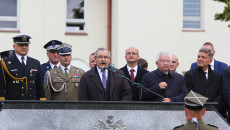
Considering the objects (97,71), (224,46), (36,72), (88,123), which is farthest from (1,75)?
(224,46)

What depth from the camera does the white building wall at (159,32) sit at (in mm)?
19188

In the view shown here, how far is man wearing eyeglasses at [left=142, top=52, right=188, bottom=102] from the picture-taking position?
29.1ft

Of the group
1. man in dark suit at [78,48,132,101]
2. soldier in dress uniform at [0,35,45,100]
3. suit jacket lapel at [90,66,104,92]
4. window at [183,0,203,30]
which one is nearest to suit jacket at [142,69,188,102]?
man in dark suit at [78,48,132,101]

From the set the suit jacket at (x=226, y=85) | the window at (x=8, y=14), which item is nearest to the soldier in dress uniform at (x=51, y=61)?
the suit jacket at (x=226, y=85)

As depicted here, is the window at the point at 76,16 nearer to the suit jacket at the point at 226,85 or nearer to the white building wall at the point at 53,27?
the white building wall at the point at 53,27

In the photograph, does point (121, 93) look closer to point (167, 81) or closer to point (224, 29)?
point (167, 81)

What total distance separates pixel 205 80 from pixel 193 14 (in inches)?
450

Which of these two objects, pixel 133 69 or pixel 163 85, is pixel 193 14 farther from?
pixel 163 85

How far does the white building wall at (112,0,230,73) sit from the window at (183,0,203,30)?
0.44 m

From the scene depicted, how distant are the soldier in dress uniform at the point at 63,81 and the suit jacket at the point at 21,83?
1.20 ft

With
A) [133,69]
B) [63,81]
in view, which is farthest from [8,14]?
[63,81]

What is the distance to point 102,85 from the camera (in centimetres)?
830

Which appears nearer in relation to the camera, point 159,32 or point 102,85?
point 102,85

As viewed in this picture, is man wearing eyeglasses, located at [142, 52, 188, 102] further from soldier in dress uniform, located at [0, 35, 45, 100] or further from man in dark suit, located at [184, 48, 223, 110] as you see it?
soldier in dress uniform, located at [0, 35, 45, 100]
